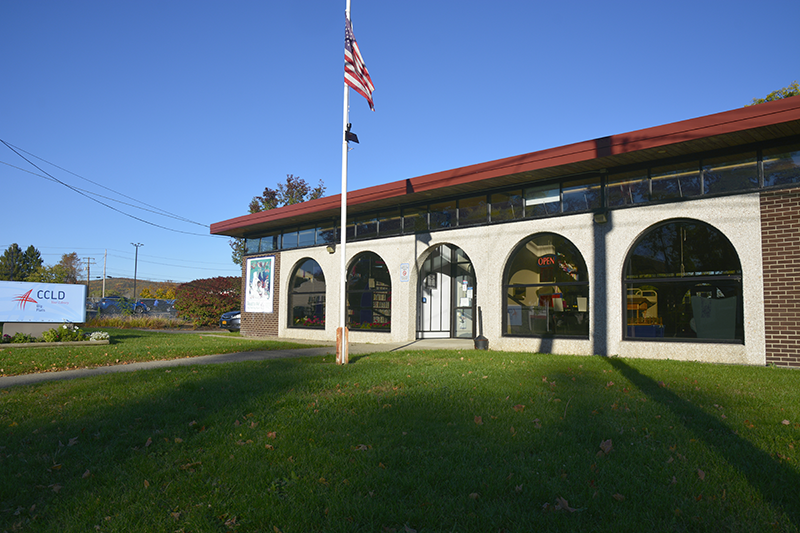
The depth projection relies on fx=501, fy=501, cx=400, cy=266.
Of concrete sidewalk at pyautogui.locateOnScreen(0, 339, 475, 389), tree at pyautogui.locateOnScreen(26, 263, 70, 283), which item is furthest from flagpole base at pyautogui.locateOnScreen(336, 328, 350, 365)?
tree at pyautogui.locateOnScreen(26, 263, 70, 283)

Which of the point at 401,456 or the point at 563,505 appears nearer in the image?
the point at 563,505

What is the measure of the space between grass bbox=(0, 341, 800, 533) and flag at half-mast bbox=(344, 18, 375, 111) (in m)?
6.55

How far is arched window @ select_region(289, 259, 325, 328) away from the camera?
64.9ft

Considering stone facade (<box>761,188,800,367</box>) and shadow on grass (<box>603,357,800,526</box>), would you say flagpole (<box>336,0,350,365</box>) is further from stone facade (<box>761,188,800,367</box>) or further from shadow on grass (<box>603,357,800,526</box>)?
stone facade (<box>761,188,800,367</box>)

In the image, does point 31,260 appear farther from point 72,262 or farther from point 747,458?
point 747,458

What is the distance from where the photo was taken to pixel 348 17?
36.1 ft

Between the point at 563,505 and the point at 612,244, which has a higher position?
the point at 612,244

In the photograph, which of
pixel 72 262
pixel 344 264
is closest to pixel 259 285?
pixel 344 264

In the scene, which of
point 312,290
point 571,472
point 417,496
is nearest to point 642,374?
point 571,472

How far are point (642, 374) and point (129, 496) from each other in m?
8.08

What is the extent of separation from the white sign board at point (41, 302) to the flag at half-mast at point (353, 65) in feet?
34.4

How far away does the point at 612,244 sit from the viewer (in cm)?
1248

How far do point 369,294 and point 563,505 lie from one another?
594 inches

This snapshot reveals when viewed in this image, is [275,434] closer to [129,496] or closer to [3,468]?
[129,496]
